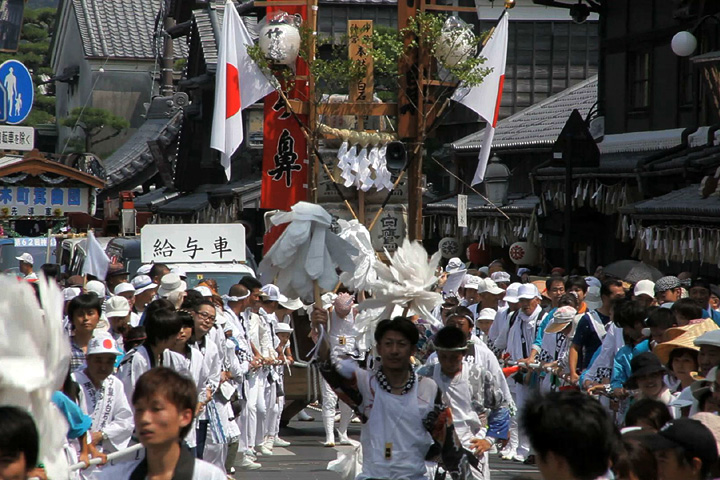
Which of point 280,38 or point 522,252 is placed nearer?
point 280,38

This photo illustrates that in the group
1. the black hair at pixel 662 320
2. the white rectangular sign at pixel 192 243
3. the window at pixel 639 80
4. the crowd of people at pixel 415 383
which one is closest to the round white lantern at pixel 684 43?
the window at pixel 639 80

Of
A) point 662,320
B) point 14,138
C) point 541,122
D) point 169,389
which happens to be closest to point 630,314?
point 662,320

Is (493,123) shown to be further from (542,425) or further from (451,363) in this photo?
(542,425)

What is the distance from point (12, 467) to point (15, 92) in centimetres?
1212

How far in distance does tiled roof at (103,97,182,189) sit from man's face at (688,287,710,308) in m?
26.4

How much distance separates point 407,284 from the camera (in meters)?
7.48

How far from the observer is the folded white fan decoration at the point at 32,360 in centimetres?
427

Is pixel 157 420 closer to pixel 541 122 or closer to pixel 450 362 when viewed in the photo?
pixel 450 362

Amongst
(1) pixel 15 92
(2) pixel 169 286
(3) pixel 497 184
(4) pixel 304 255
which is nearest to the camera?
(4) pixel 304 255

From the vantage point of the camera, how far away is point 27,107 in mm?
15188

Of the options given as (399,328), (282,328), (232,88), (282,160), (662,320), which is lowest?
(282,328)

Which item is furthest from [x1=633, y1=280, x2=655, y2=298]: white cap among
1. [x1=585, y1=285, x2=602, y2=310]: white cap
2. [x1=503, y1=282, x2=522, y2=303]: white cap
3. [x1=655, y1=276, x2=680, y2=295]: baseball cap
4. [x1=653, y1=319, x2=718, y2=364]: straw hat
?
[x1=653, y1=319, x2=718, y2=364]: straw hat

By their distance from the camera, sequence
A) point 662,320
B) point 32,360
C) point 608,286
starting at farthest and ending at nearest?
point 608,286 → point 662,320 → point 32,360

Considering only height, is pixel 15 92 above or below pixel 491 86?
below
